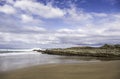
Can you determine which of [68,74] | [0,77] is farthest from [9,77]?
[68,74]

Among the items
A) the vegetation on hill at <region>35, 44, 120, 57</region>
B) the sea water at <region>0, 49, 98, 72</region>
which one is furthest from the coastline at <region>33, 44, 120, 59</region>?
the sea water at <region>0, 49, 98, 72</region>

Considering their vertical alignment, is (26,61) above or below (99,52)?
below

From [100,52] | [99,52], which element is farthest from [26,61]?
[100,52]

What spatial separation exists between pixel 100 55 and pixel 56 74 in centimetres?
1560

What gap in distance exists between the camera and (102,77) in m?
10.0

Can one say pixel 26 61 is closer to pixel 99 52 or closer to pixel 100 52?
pixel 99 52

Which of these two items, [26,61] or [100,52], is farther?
[100,52]

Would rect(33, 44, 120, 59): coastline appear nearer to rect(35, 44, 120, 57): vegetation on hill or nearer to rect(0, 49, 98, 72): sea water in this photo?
rect(35, 44, 120, 57): vegetation on hill

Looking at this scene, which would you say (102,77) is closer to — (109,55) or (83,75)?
(83,75)

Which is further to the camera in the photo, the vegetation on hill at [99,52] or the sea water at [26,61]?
the vegetation on hill at [99,52]

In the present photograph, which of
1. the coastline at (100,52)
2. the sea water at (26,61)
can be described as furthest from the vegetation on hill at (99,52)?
the sea water at (26,61)

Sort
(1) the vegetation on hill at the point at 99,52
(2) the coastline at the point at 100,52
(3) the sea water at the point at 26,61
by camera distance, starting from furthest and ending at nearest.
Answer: (1) the vegetation on hill at the point at 99,52, (2) the coastline at the point at 100,52, (3) the sea water at the point at 26,61

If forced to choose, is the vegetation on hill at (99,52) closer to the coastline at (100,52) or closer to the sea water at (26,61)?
the coastline at (100,52)

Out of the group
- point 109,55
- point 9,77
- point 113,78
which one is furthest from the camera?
point 109,55
